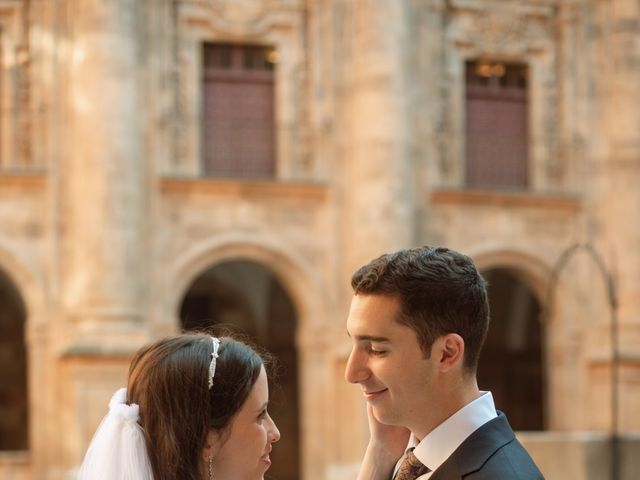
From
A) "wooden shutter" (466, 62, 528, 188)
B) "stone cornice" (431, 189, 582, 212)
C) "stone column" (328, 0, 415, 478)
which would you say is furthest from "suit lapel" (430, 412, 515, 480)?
"wooden shutter" (466, 62, 528, 188)

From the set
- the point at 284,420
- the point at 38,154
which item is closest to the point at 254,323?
the point at 284,420

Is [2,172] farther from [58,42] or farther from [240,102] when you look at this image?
[240,102]

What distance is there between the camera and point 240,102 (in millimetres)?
23812

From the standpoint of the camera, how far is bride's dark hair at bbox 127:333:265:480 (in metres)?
3.41

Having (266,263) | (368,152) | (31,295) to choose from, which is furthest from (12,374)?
(368,152)

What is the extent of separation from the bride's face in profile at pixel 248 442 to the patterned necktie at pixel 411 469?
1.23 ft

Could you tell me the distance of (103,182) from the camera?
2177cm

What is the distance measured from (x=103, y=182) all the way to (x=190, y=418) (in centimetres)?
1870

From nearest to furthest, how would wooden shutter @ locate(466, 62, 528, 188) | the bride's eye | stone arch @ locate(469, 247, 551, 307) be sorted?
the bride's eye < stone arch @ locate(469, 247, 551, 307) < wooden shutter @ locate(466, 62, 528, 188)

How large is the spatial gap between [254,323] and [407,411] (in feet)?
85.9

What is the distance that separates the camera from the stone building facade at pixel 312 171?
71.7 feet

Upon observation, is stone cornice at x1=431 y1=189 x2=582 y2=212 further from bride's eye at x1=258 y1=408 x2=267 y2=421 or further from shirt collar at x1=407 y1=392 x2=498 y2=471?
shirt collar at x1=407 y1=392 x2=498 y2=471

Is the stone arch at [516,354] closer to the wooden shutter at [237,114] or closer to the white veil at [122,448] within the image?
the wooden shutter at [237,114]

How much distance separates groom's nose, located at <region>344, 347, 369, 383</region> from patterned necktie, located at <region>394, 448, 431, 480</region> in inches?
10.7
